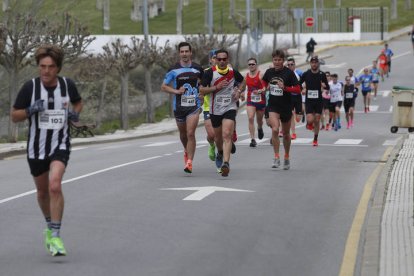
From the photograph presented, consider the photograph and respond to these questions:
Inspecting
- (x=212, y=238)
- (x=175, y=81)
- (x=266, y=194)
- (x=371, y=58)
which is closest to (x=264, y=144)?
(x=175, y=81)

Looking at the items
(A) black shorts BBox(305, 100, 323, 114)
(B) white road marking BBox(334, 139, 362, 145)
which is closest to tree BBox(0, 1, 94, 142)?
(B) white road marking BBox(334, 139, 362, 145)

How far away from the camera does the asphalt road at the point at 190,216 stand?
10359 mm

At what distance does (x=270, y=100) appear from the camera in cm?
1947

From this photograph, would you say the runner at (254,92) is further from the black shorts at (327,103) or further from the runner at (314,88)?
the black shorts at (327,103)

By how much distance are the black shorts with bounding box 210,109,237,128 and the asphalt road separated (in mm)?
824

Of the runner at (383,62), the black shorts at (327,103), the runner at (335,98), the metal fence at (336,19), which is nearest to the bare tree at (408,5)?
the metal fence at (336,19)

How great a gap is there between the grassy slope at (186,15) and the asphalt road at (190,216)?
7190 cm

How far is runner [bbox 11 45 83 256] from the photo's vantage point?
10.5m

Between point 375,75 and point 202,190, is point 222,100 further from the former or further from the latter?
point 375,75

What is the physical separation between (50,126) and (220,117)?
793 cm

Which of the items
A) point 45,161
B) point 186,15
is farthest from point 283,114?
point 186,15

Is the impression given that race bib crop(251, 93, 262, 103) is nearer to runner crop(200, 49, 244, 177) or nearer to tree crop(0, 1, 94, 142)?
runner crop(200, 49, 244, 177)

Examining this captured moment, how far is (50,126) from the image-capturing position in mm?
10641

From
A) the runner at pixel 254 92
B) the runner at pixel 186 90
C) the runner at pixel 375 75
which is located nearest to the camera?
the runner at pixel 186 90
